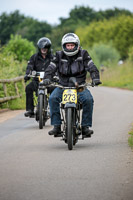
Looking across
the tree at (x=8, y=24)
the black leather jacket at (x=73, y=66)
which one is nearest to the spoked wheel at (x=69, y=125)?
the black leather jacket at (x=73, y=66)

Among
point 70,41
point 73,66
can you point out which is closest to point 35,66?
point 73,66

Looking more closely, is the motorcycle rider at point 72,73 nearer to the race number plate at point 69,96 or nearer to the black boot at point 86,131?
the black boot at point 86,131

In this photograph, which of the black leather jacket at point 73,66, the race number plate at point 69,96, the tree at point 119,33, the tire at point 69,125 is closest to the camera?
the tire at point 69,125

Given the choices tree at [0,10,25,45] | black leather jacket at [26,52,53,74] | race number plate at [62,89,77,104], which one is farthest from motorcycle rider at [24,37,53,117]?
tree at [0,10,25,45]

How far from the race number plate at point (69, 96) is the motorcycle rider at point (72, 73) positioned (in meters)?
0.27

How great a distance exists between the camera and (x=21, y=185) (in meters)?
5.72

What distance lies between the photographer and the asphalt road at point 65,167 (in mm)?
5348

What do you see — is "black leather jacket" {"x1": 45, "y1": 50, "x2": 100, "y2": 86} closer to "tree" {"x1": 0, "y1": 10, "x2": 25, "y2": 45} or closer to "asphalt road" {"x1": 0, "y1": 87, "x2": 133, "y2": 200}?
"asphalt road" {"x1": 0, "y1": 87, "x2": 133, "y2": 200}

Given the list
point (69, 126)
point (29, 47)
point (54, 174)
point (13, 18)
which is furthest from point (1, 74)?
point (13, 18)

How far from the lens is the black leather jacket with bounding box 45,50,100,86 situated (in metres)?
8.79

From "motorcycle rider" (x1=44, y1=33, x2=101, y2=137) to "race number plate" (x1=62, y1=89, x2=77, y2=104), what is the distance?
0.88 feet

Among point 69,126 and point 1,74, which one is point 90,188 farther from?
point 1,74

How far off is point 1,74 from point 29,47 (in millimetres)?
31516

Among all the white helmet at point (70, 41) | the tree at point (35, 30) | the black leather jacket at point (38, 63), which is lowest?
the black leather jacket at point (38, 63)
